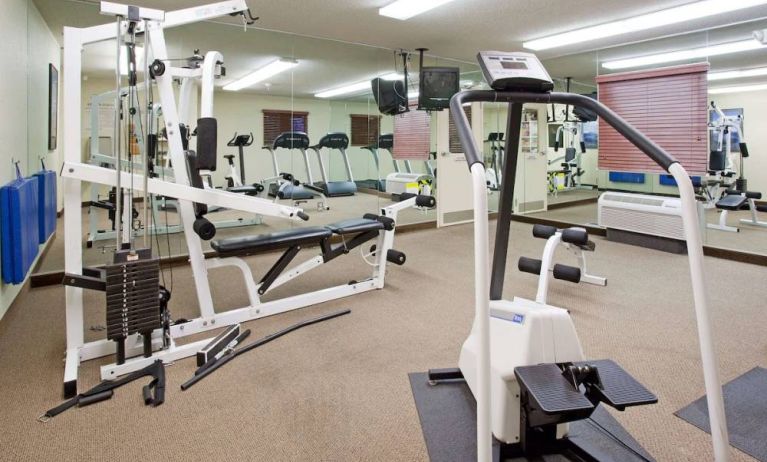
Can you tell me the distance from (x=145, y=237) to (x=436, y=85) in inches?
154

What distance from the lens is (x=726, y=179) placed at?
543cm

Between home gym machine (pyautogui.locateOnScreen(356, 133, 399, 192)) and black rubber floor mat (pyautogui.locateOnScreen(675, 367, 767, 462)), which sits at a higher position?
home gym machine (pyautogui.locateOnScreen(356, 133, 399, 192))

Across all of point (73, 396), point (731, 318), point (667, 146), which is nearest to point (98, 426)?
point (73, 396)

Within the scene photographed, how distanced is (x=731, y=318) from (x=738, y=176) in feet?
11.0

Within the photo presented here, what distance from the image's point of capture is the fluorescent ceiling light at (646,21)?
Answer: 4023mm

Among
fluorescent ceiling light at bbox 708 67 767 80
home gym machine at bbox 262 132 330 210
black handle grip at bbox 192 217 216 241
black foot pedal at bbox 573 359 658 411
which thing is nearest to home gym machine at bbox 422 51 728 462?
black foot pedal at bbox 573 359 658 411

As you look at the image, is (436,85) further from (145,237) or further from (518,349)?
(518,349)

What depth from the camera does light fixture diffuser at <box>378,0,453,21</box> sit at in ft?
13.0

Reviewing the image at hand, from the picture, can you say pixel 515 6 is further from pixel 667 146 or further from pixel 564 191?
pixel 564 191

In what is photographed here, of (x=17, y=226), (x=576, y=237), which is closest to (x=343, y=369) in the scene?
(x=576, y=237)

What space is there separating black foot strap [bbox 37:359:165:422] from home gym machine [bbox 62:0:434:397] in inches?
2.1

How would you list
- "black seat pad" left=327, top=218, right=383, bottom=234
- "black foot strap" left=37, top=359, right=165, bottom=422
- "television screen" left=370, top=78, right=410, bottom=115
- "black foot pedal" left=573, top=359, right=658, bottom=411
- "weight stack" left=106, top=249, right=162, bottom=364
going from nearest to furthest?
1. "black foot pedal" left=573, top=359, right=658, bottom=411
2. "black foot strap" left=37, top=359, right=165, bottom=422
3. "weight stack" left=106, top=249, right=162, bottom=364
4. "black seat pad" left=327, top=218, right=383, bottom=234
5. "television screen" left=370, top=78, right=410, bottom=115

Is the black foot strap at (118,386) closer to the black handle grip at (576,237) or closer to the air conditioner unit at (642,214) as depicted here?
the black handle grip at (576,237)

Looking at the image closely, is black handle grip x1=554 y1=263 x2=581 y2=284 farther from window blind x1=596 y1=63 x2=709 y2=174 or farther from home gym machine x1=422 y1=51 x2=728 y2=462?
window blind x1=596 y1=63 x2=709 y2=174
